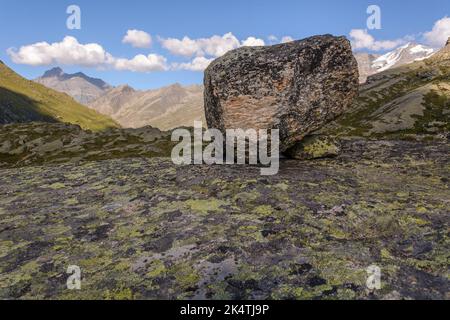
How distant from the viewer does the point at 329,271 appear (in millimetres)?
8242

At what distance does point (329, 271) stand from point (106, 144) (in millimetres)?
69605

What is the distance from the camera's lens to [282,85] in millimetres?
16625

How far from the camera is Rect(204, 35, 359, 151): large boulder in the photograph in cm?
1677

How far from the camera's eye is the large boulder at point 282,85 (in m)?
16.8

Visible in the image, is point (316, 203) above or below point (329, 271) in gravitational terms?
above

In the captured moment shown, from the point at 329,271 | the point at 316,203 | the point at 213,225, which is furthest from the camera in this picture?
the point at 316,203

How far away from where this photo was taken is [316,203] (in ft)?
39.7

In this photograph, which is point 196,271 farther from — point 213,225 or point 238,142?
point 238,142

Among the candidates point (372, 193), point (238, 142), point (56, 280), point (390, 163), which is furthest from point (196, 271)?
point (390, 163)
